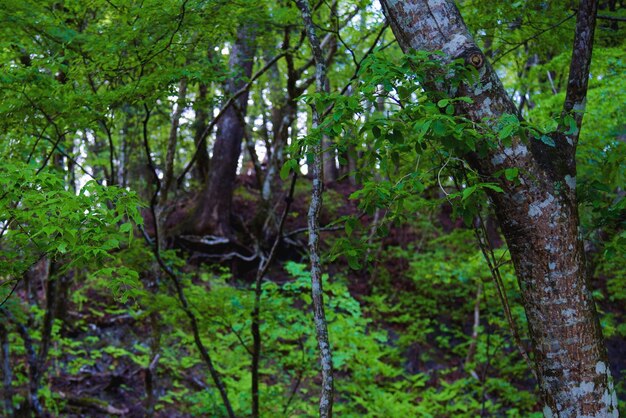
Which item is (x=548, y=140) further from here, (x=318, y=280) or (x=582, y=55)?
(x=318, y=280)

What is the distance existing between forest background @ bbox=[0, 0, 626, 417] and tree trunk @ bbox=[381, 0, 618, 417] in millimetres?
65

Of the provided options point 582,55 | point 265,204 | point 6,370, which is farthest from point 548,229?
point 6,370

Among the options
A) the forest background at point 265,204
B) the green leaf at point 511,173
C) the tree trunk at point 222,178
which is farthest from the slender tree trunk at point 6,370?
the green leaf at point 511,173

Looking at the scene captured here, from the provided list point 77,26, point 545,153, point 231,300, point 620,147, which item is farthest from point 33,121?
point 620,147

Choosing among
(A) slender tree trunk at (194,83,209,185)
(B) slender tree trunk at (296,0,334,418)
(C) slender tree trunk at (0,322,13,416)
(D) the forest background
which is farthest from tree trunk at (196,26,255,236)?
(B) slender tree trunk at (296,0,334,418)

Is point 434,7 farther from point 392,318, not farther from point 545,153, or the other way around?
point 392,318

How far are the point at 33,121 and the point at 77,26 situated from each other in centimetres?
171

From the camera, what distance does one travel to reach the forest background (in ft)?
7.49

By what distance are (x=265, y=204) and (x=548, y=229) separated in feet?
16.4

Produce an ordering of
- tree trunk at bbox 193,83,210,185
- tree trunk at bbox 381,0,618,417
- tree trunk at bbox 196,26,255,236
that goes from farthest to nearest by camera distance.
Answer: tree trunk at bbox 196,26,255,236 < tree trunk at bbox 193,83,210,185 < tree trunk at bbox 381,0,618,417

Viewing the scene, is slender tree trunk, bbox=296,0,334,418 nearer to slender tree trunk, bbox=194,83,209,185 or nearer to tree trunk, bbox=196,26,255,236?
slender tree trunk, bbox=194,83,209,185

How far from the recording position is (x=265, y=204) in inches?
273

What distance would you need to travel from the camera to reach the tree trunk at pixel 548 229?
2205 mm

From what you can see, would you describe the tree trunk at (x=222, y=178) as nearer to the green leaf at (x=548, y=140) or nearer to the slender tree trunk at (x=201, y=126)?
the slender tree trunk at (x=201, y=126)
